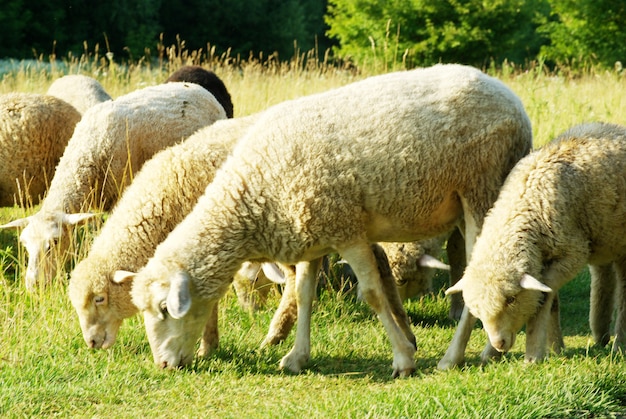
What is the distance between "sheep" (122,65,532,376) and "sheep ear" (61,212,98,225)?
1.62m

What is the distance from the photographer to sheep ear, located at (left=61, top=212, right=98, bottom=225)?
26.4 ft

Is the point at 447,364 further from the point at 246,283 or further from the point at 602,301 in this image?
the point at 246,283

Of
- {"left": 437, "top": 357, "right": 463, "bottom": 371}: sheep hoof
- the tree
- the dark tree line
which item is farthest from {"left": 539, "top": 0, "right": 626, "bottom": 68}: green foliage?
{"left": 437, "top": 357, "right": 463, "bottom": 371}: sheep hoof

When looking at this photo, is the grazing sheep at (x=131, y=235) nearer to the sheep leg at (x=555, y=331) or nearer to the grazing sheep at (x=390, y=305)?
the grazing sheep at (x=390, y=305)

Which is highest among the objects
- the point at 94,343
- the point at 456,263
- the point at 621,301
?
the point at 621,301

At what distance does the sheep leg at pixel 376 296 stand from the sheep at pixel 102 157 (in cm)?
258

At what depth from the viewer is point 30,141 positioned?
400 inches

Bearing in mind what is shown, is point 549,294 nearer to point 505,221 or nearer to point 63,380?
point 505,221

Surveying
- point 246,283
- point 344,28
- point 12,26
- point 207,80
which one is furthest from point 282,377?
point 12,26

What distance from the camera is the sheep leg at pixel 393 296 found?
7.47 m

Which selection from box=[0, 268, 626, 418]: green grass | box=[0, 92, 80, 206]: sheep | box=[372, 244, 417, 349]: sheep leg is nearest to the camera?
box=[0, 268, 626, 418]: green grass

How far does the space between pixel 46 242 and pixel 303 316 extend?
100 inches

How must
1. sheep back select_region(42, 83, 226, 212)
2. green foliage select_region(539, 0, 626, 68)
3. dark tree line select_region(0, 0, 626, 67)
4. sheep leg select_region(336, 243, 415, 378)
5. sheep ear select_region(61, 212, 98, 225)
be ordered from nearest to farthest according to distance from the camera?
1. sheep leg select_region(336, 243, 415, 378)
2. sheep ear select_region(61, 212, 98, 225)
3. sheep back select_region(42, 83, 226, 212)
4. dark tree line select_region(0, 0, 626, 67)
5. green foliage select_region(539, 0, 626, 68)

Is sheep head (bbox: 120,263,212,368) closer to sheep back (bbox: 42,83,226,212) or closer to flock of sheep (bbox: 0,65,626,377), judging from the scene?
flock of sheep (bbox: 0,65,626,377)
